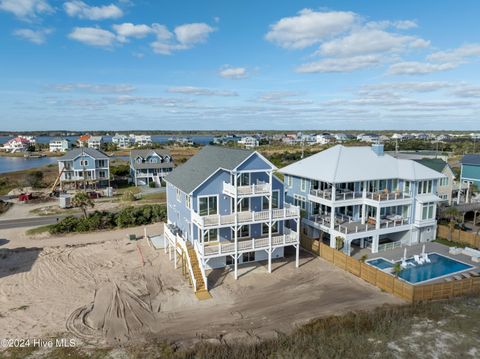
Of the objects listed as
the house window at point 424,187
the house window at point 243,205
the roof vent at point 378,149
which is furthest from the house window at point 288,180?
the house window at point 424,187

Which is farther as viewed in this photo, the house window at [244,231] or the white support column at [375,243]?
the white support column at [375,243]

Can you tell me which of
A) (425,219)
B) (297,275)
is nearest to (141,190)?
(297,275)

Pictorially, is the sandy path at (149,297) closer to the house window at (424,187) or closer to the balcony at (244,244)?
the balcony at (244,244)

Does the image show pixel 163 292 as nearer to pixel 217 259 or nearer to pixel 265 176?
pixel 217 259

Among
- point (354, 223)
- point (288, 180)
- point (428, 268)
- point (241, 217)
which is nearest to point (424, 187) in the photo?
point (354, 223)

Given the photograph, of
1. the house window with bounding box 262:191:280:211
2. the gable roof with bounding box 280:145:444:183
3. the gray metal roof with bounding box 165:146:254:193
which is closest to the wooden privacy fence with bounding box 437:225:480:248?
the gable roof with bounding box 280:145:444:183
